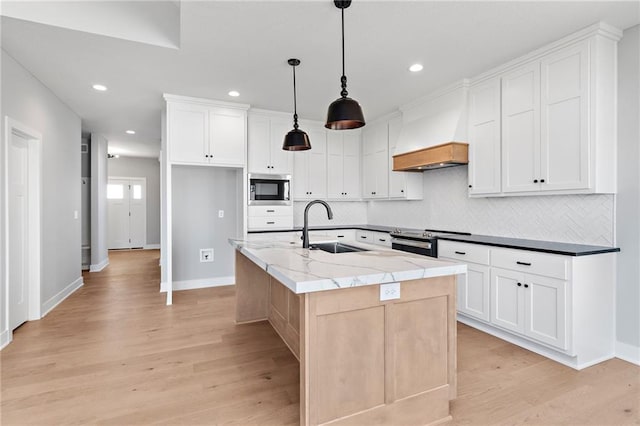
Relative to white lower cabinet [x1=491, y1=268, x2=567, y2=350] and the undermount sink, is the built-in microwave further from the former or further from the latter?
white lower cabinet [x1=491, y1=268, x2=567, y2=350]

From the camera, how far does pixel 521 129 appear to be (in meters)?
3.13

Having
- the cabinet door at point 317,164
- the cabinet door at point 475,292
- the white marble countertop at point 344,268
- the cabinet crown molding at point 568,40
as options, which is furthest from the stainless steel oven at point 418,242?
the cabinet crown molding at point 568,40

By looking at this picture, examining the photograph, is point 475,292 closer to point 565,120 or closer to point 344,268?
point 565,120

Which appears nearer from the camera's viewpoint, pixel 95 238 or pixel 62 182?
pixel 62 182

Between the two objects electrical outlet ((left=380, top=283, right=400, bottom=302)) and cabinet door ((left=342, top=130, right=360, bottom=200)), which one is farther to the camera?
cabinet door ((left=342, top=130, right=360, bottom=200))

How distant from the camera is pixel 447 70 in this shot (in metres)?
3.45

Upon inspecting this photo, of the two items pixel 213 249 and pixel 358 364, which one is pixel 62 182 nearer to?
pixel 213 249

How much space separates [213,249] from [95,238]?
2910 millimetres

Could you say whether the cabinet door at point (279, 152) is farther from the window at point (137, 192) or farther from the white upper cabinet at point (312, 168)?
the window at point (137, 192)

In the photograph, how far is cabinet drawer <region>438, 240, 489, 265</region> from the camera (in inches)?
124

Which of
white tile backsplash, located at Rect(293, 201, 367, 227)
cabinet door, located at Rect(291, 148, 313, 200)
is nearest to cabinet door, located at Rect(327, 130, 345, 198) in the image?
white tile backsplash, located at Rect(293, 201, 367, 227)

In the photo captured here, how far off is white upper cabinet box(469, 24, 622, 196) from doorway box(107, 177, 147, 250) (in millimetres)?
9161

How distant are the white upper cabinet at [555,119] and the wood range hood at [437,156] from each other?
224 mm

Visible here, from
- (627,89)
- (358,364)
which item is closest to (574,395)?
(358,364)
